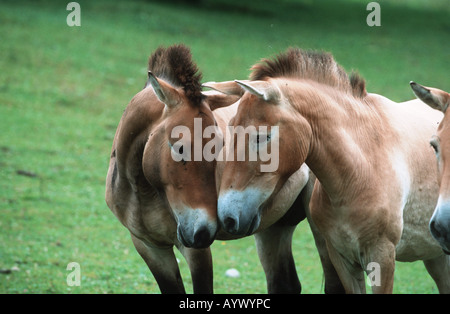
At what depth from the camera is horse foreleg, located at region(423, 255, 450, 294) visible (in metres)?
6.12

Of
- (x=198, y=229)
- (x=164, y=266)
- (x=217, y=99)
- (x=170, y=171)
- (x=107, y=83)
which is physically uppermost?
(x=107, y=83)

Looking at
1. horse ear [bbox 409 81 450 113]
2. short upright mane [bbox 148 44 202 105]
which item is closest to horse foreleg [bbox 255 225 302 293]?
short upright mane [bbox 148 44 202 105]

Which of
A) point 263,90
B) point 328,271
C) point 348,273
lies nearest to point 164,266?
point 328,271

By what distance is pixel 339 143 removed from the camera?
4.69 metres

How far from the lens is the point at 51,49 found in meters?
17.4

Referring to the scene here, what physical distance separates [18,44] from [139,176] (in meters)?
13.2

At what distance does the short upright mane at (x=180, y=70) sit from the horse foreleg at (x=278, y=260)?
6.98 feet

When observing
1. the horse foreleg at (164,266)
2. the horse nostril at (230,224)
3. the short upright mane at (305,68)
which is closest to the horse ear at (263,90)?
the short upright mane at (305,68)

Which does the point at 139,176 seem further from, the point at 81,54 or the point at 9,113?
the point at 81,54

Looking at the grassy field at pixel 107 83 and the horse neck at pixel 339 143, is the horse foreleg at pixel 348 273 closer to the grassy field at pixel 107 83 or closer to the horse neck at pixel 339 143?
the horse neck at pixel 339 143

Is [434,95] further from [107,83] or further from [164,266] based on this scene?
[107,83]

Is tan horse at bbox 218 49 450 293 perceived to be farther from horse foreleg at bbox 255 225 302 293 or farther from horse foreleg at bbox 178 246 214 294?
horse foreleg at bbox 255 225 302 293

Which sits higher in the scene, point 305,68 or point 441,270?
point 305,68

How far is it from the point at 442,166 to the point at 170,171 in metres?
1.93
